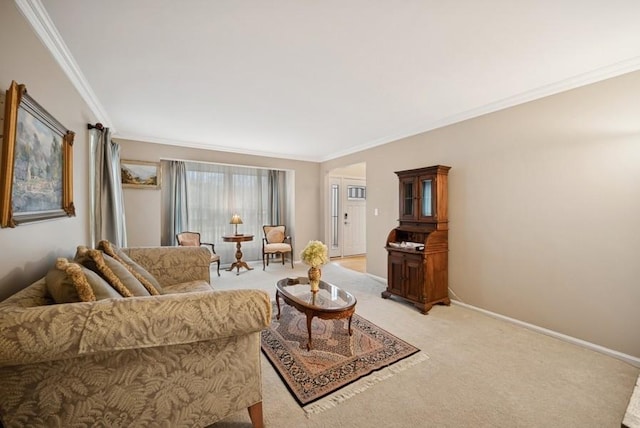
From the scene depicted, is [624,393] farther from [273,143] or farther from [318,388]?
[273,143]

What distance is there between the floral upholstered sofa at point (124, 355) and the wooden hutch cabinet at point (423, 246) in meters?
2.42

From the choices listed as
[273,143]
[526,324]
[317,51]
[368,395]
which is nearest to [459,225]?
[526,324]

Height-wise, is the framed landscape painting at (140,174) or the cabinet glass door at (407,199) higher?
the framed landscape painting at (140,174)

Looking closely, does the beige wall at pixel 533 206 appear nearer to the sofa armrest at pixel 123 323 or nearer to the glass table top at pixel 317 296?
the sofa armrest at pixel 123 323

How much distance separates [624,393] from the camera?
5.95 feet

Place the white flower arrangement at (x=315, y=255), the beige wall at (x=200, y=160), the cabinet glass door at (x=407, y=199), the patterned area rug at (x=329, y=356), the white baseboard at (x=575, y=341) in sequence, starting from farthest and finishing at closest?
the beige wall at (x=200, y=160)
the cabinet glass door at (x=407, y=199)
the white flower arrangement at (x=315, y=255)
the white baseboard at (x=575, y=341)
the patterned area rug at (x=329, y=356)

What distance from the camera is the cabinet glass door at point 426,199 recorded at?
3.46 meters

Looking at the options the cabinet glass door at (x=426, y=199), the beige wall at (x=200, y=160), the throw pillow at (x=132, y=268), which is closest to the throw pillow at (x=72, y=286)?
the throw pillow at (x=132, y=268)

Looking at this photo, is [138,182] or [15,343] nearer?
[15,343]

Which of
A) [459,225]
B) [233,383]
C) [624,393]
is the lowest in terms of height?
[624,393]

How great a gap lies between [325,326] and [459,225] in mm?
2142

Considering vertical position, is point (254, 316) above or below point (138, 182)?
below

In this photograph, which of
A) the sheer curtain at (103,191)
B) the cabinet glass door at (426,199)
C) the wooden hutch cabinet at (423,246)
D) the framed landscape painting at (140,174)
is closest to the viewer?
the sheer curtain at (103,191)

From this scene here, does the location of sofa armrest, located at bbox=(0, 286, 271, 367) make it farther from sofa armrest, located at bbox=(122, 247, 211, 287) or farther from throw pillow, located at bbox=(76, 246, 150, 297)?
sofa armrest, located at bbox=(122, 247, 211, 287)
